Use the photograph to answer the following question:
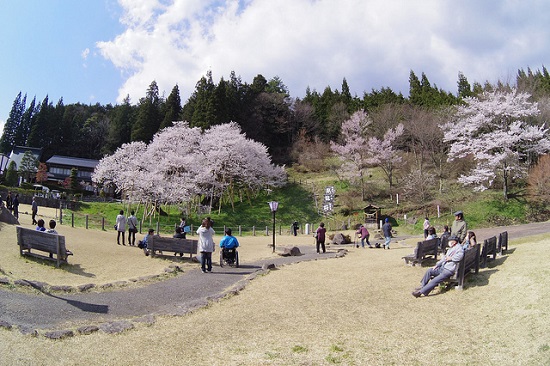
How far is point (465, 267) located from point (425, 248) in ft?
10.1

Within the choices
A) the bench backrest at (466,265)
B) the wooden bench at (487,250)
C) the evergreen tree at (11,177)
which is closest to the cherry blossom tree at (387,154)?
the wooden bench at (487,250)

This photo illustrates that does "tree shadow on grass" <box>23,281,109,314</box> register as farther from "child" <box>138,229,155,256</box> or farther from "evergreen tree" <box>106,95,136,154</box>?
"evergreen tree" <box>106,95,136,154</box>

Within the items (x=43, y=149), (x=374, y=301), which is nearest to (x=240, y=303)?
(x=374, y=301)

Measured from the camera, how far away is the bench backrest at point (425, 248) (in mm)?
10914

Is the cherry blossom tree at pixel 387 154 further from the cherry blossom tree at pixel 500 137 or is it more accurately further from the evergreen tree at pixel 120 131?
the evergreen tree at pixel 120 131

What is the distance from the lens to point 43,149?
6644cm

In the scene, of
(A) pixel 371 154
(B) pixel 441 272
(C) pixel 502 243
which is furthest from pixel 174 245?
(A) pixel 371 154

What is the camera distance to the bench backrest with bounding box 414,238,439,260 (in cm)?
1091

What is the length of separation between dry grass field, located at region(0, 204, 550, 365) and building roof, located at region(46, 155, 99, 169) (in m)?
58.1

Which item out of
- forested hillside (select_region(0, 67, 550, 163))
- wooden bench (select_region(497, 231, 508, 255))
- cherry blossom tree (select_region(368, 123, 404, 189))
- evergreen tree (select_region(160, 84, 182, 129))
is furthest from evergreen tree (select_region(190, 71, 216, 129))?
wooden bench (select_region(497, 231, 508, 255))

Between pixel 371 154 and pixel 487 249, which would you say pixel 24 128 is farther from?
pixel 487 249

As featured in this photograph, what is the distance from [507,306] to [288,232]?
2352 centimetres

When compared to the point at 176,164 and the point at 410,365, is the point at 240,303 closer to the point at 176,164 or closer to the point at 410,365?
the point at 410,365

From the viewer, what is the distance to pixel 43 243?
10.5 metres
